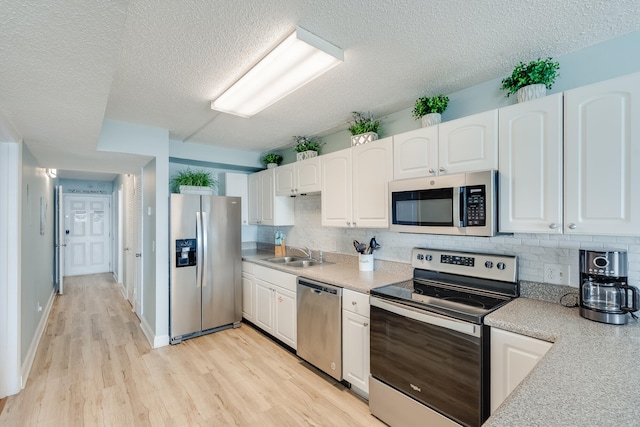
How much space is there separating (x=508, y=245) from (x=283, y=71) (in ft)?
6.36

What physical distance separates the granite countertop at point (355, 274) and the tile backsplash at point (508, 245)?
0.28 feet

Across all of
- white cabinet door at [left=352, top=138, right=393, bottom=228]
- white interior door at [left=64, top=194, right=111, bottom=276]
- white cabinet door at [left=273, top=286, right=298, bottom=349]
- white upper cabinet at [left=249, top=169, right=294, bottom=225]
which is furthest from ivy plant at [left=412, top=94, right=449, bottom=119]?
white interior door at [left=64, top=194, right=111, bottom=276]

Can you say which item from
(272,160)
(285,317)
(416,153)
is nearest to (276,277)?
(285,317)

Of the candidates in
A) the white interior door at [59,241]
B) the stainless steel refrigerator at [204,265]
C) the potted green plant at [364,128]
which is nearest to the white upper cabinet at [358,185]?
the potted green plant at [364,128]

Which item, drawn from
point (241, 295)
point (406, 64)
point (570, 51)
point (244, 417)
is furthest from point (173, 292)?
point (570, 51)

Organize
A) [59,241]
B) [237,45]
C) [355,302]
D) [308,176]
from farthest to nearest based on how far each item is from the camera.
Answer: [59,241], [308,176], [355,302], [237,45]

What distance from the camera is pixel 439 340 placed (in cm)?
177

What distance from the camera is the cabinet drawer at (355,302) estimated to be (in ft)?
7.47

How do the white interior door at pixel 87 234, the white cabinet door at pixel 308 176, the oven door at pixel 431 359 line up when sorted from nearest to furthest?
the oven door at pixel 431 359 < the white cabinet door at pixel 308 176 < the white interior door at pixel 87 234

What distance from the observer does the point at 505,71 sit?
2062 mm

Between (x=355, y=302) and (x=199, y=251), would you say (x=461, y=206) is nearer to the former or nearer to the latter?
(x=355, y=302)

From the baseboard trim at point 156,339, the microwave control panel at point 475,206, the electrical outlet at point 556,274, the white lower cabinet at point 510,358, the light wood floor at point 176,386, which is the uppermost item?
the microwave control panel at point 475,206

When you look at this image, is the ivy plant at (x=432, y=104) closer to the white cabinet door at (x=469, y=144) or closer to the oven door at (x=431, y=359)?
the white cabinet door at (x=469, y=144)

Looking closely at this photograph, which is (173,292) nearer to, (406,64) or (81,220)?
(406,64)
